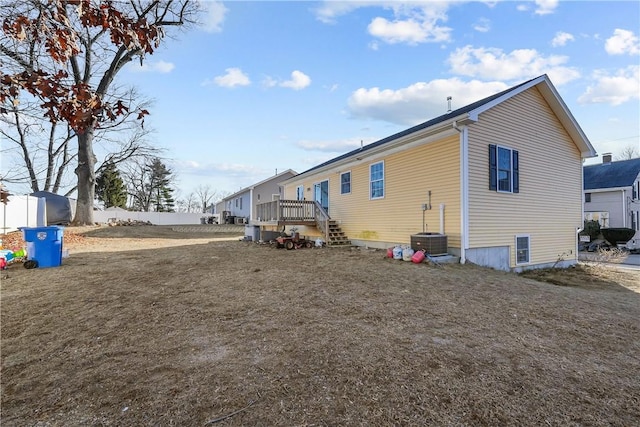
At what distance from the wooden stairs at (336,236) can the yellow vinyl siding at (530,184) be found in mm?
5479

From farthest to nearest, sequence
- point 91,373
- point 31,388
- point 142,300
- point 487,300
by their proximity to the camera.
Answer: point 487,300
point 142,300
point 91,373
point 31,388

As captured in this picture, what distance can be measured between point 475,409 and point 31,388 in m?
3.61

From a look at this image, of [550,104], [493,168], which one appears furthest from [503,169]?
[550,104]

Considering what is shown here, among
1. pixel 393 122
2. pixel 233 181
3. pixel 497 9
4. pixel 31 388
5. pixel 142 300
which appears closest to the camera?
pixel 31 388

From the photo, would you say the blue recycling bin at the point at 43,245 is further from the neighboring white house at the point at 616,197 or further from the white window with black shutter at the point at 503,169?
the neighboring white house at the point at 616,197

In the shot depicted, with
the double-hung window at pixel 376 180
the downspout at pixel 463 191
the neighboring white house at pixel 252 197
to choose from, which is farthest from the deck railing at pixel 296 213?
the neighboring white house at pixel 252 197

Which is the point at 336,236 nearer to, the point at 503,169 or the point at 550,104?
the point at 503,169

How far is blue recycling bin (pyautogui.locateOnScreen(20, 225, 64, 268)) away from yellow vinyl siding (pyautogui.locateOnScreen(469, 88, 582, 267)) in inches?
416

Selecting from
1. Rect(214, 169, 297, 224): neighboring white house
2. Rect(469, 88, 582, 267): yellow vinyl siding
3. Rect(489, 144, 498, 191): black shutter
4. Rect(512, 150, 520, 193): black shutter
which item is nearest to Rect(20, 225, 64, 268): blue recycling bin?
Rect(469, 88, 582, 267): yellow vinyl siding

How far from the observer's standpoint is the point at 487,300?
5.70 meters

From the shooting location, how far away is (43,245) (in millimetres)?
7797

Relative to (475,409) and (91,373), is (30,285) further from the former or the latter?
(475,409)

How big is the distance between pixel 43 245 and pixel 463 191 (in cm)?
1051

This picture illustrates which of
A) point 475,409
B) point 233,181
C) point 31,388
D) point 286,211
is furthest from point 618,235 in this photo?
point 233,181
